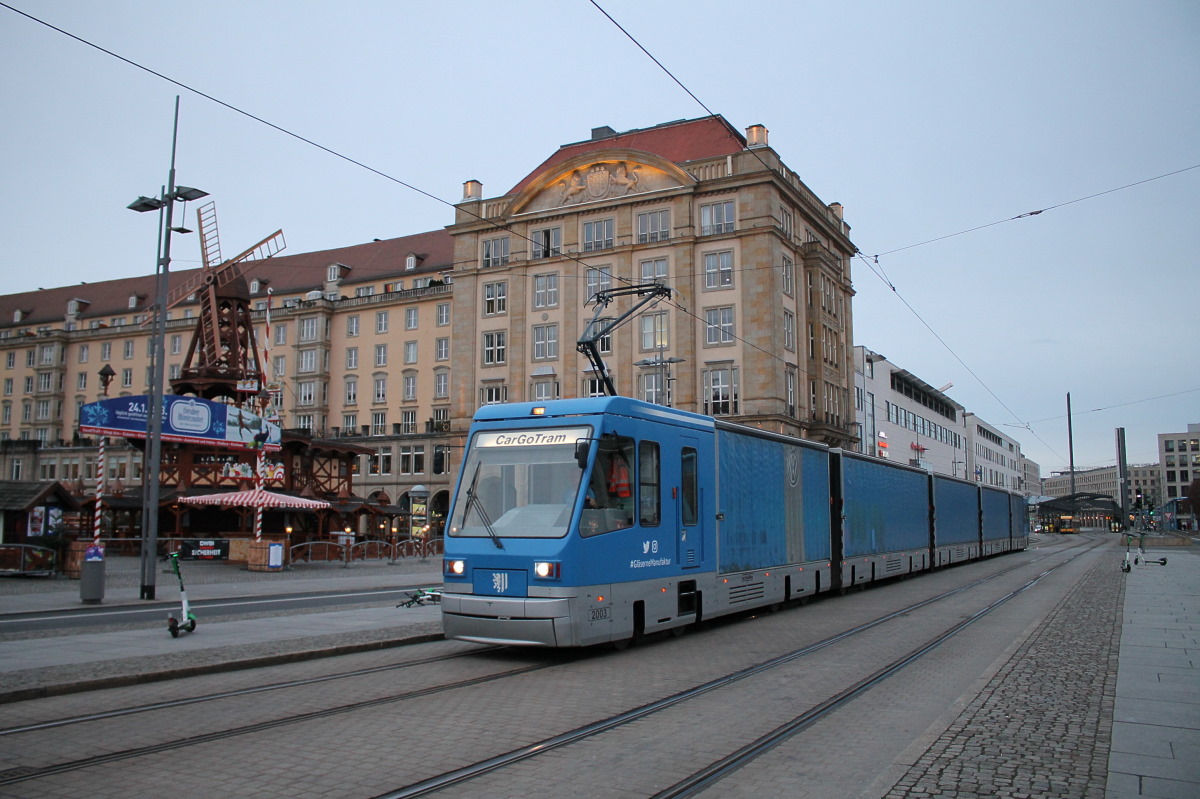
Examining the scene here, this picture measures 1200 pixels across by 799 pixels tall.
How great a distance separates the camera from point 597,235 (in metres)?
59.5

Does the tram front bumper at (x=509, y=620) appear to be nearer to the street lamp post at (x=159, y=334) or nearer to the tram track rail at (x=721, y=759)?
the tram track rail at (x=721, y=759)

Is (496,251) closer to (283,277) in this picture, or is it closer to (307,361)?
(307,361)

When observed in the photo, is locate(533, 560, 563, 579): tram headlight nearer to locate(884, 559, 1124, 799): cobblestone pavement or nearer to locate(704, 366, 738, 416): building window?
locate(884, 559, 1124, 799): cobblestone pavement

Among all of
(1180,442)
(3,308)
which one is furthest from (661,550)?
(1180,442)

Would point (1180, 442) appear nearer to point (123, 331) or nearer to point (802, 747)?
point (123, 331)

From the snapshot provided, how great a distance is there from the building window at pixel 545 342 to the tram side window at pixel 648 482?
4689cm

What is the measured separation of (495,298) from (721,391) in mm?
16938

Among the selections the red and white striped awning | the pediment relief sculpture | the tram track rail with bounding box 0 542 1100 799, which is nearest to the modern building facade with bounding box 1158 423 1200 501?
the pediment relief sculpture

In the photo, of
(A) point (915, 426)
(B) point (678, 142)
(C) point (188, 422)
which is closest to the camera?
(C) point (188, 422)

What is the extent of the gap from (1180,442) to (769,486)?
198 meters

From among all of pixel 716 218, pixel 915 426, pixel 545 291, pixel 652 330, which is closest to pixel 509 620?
pixel 652 330

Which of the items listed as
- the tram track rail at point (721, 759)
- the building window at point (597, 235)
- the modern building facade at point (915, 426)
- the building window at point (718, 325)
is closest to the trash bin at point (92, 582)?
the tram track rail at point (721, 759)

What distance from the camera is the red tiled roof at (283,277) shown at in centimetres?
8200

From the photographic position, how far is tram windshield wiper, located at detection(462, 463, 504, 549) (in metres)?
12.0
